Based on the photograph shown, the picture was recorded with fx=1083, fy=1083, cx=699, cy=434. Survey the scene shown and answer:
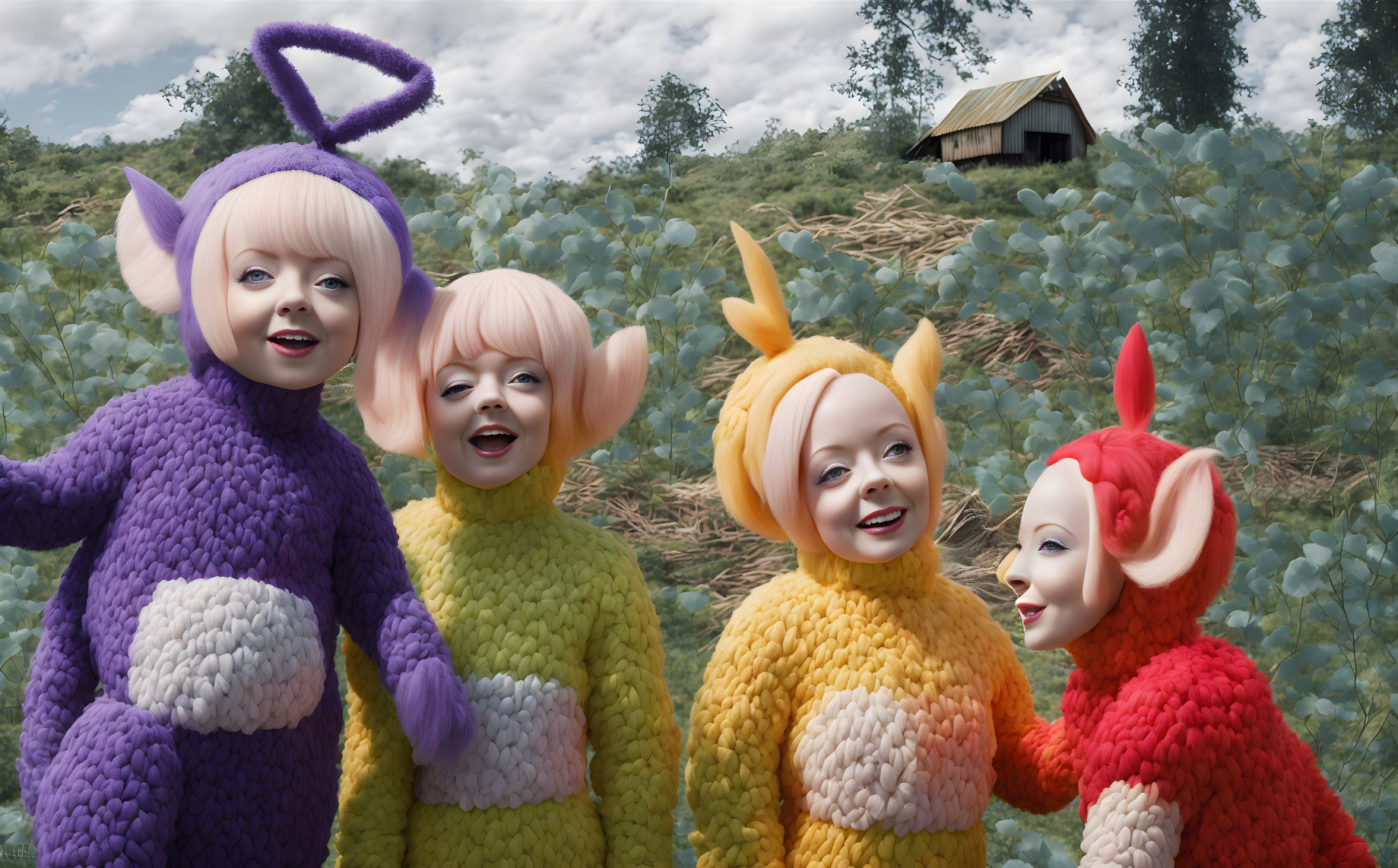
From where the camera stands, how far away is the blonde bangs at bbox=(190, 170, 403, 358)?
1.65 metres

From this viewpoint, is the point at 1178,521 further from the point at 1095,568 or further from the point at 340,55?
the point at 340,55

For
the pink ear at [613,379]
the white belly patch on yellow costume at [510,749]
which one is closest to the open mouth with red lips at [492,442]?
the pink ear at [613,379]

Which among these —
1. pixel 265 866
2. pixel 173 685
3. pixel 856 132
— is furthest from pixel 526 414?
pixel 856 132

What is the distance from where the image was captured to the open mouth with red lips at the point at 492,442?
180 centimetres


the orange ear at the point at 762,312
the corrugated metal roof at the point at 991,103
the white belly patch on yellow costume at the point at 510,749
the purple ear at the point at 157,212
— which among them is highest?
the corrugated metal roof at the point at 991,103

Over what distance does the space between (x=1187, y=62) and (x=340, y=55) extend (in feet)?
25.1

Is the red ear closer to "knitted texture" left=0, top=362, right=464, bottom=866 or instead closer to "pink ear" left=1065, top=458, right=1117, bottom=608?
"pink ear" left=1065, top=458, right=1117, bottom=608

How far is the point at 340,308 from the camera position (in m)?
1.68

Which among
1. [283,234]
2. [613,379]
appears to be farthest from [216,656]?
[613,379]

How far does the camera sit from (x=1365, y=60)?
632 centimetres

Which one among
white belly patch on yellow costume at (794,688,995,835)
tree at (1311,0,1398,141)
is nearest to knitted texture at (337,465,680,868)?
white belly patch on yellow costume at (794,688,995,835)

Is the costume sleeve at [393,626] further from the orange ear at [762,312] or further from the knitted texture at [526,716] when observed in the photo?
the orange ear at [762,312]

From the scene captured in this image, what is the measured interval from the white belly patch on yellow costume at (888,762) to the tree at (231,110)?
15.7ft

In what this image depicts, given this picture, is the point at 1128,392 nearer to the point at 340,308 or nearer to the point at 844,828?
the point at 844,828
